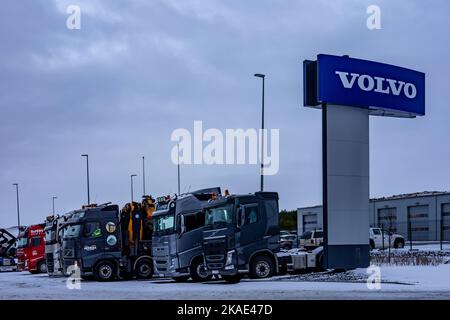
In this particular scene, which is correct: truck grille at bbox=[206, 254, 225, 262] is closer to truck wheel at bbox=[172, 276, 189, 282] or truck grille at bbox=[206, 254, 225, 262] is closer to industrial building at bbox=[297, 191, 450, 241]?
truck wheel at bbox=[172, 276, 189, 282]

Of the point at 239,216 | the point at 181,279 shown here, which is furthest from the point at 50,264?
the point at 239,216

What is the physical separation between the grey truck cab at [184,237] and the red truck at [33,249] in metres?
13.8

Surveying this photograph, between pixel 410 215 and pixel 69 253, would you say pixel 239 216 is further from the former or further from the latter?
pixel 410 215

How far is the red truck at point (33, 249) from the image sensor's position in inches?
1499

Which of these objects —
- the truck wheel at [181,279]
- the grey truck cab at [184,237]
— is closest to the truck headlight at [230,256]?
the grey truck cab at [184,237]

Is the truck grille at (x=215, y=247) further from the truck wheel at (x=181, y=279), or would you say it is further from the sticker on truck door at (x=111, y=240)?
the sticker on truck door at (x=111, y=240)

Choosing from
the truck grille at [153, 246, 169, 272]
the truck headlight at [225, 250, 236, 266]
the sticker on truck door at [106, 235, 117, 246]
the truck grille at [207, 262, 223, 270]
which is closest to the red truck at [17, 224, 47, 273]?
the sticker on truck door at [106, 235, 117, 246]

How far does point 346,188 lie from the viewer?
26.7 metres

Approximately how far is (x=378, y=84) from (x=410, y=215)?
42.4m

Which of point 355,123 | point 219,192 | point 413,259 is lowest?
point 413,259
